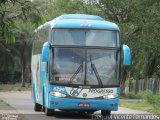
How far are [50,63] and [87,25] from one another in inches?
79.9

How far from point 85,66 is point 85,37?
1.14m

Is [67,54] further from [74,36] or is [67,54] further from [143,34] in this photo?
[143,34]

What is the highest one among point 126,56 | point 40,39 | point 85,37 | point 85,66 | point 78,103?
point 85,37

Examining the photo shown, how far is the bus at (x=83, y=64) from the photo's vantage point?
59.2 ft

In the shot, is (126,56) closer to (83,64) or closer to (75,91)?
(83,64)

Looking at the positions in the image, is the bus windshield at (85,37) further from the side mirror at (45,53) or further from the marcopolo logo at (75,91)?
the marcopolo logo at (75,91)

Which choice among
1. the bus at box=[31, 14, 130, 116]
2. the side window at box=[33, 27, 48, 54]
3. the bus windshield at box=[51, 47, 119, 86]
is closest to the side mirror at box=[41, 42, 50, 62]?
the bus at box=[31, 14, 130, 116]

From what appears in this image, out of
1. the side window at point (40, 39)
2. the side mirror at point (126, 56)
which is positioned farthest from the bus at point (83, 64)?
the side window at point (40, 39)

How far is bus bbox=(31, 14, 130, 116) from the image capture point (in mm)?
18053

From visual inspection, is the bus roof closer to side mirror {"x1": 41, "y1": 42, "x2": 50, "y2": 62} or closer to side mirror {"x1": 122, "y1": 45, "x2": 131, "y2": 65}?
side mirror {"x1": 41, "y1": 42, "x2": 50, "y2": 62}

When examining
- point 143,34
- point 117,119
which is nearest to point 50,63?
point 117,119

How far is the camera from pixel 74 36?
18.7 meters

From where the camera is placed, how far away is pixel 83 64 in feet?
60.3

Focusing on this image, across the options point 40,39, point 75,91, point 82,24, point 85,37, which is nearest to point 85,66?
point 75,91
